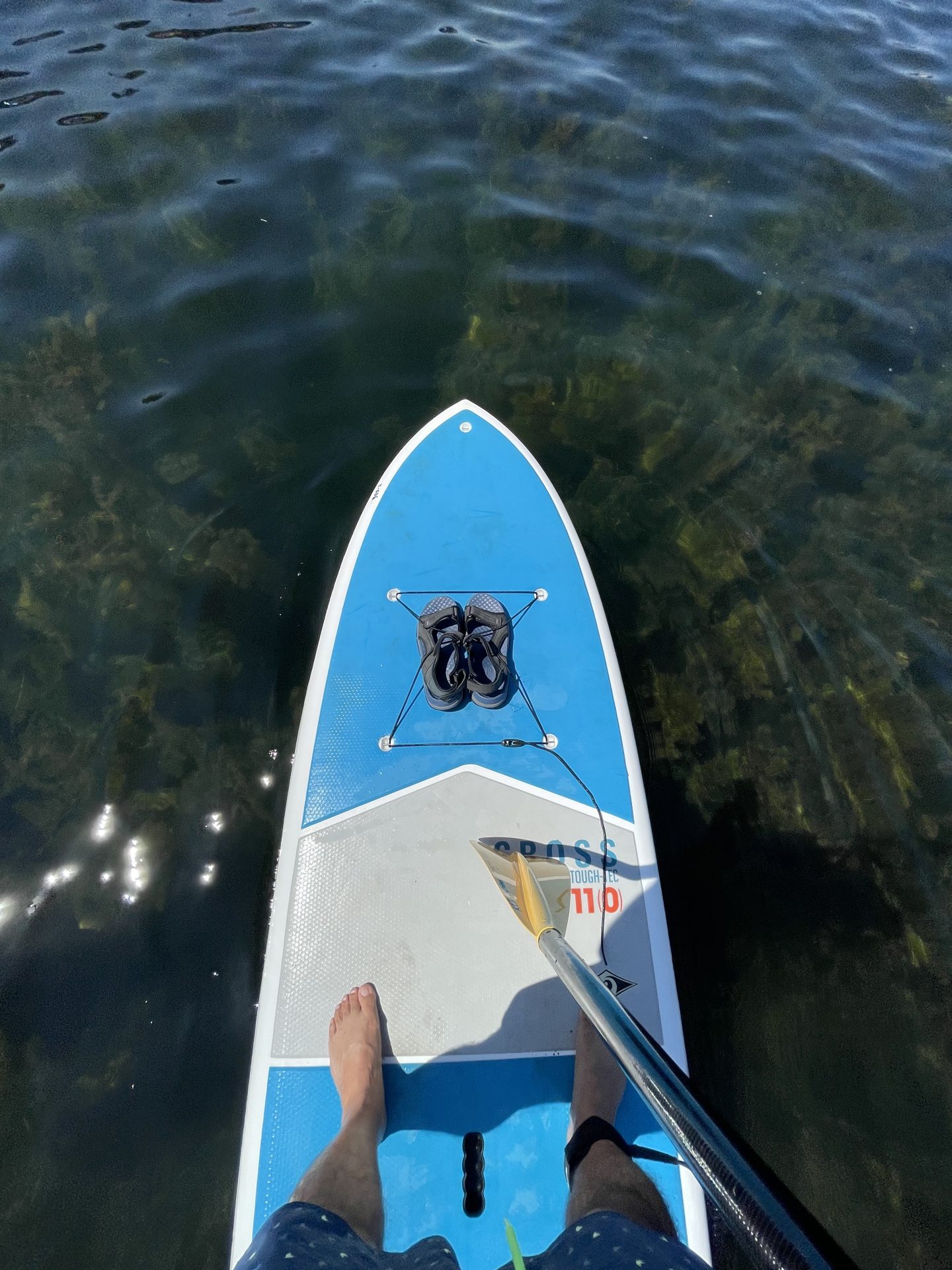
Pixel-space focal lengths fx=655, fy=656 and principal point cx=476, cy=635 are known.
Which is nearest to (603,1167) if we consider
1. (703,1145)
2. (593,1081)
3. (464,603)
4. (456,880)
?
(593,1081)

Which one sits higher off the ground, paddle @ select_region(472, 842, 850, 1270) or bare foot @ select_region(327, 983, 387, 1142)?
paddle @ select_region(472, 842, 850, 1270)

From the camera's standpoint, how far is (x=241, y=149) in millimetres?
7324

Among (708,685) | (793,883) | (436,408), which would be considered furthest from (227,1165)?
(436,408)

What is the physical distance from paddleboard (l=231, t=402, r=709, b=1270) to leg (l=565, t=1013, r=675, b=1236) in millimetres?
104

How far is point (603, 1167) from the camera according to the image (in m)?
2.87

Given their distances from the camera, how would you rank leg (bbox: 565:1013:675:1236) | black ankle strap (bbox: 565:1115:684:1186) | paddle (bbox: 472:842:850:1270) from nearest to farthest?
A: 1. paddle (bbox: 472:842:850:1270)
2. leg (bbox: 565:1013:675:1236)
3. black ankle strap (bbox: 565:1115:684:1186)

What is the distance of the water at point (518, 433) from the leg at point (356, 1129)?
0.82 m

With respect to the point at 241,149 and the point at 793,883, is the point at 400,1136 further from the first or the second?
the point at 241,149

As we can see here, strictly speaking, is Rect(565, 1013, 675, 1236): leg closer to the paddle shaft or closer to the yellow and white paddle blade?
the yellow and white paddle blade

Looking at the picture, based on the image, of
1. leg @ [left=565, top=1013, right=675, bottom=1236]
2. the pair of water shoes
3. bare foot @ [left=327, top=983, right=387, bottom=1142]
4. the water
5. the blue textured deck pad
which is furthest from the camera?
the pair of water shoes

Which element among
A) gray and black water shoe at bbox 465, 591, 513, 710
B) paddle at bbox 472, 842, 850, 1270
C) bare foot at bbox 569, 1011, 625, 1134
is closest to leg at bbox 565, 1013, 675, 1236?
bare foot at bbox 569, 1011, 625, 1134

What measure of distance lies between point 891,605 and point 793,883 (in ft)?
7.66

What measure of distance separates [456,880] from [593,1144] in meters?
1.38

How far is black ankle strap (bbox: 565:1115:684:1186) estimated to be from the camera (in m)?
3.00
